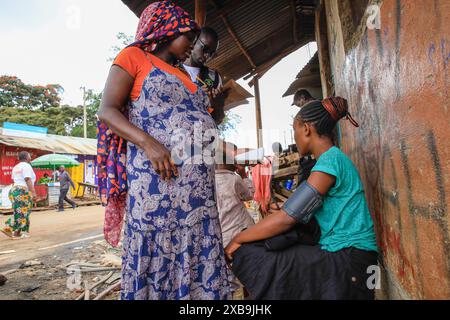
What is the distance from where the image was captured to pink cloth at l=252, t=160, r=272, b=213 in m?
3.93

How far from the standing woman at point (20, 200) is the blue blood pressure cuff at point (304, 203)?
6.21 metres

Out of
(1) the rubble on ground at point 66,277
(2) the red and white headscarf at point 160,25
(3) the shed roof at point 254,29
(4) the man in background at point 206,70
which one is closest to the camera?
(2) the red and white headscarf at point 160,25

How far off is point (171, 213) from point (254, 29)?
611 cm

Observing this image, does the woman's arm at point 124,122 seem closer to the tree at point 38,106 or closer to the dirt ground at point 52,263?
the dirt ground at point 52,263

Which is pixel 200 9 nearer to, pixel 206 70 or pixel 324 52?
pixel 206 70

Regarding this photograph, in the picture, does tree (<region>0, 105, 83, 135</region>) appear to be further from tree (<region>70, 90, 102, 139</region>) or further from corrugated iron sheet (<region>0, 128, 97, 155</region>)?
corrugated iron sheet (<region>0, 128, 97, 155</region>)

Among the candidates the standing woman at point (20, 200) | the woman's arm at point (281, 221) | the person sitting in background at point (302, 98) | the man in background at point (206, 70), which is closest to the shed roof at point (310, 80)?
the person sitting in background at point (302, 98)

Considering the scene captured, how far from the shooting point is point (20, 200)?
599cm

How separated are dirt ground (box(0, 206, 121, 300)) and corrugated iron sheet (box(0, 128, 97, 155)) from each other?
24.9 feet

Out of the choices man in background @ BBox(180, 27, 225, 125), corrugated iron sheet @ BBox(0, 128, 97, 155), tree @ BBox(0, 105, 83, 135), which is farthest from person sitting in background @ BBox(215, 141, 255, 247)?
tree @ BBox(0, 105, 83, 135)

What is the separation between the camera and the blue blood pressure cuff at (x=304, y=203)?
137cm

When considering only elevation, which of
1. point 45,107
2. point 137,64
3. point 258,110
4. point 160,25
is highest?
point 45,107

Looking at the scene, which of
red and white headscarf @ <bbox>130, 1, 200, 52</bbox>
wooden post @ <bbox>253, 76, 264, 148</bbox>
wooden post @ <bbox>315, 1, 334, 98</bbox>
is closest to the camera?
red and white headscarf @ <bbox>130, 1, 200, 52</bbox>

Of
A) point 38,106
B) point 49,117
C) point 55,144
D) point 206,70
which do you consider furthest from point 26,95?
point 206,70
